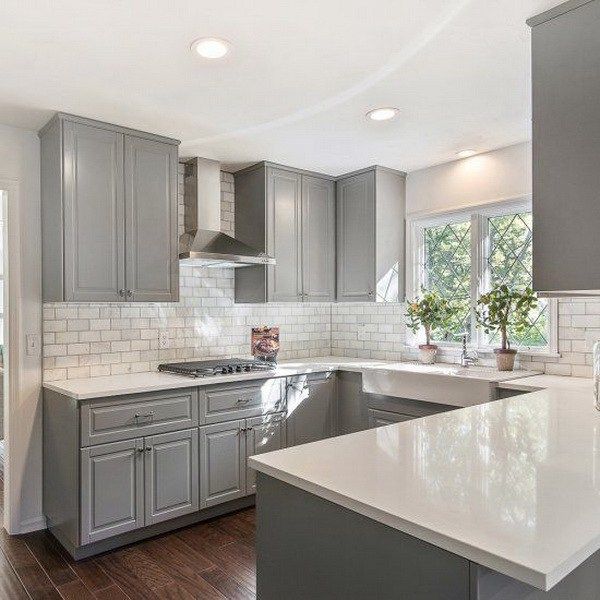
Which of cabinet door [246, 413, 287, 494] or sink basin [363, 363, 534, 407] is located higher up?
sink basin [363, 363, 534, 407]

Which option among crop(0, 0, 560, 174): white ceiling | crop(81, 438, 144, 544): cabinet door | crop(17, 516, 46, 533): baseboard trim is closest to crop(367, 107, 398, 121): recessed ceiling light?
crop(0, 0, 560, 174): white ceiling

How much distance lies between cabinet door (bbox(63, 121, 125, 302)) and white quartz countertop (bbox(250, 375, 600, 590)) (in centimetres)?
192

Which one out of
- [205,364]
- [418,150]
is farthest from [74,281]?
[418,150]

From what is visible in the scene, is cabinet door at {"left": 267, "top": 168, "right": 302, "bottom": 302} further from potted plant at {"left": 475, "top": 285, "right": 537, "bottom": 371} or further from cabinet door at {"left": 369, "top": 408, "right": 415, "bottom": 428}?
potted plant at {"left": 475, "top": 285, "right": 537, "bottom": 371}

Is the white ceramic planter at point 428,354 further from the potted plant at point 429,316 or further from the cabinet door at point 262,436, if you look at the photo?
the cabinet door at point 262,436

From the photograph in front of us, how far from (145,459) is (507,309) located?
257 cm

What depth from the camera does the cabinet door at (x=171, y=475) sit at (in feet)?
9.57

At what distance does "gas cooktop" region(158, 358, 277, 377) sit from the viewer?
3232 mm

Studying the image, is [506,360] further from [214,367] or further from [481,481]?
[481,481]

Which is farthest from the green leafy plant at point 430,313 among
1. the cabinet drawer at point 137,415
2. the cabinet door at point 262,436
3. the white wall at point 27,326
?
the white wall at point 27,326

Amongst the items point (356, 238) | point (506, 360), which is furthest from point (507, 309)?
point (356, 238)

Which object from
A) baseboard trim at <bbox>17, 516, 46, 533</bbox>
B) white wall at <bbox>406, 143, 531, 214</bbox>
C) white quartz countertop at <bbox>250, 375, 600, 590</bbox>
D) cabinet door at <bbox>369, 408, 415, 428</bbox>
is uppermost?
white wall at <bbox>406, 143, 531, 214</bbox>

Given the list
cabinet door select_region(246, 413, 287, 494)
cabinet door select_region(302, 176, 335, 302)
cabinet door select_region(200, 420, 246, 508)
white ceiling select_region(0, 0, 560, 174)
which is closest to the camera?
→ white ceiling select_region(0, 0, 560, 174)

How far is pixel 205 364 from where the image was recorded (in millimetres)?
3494
